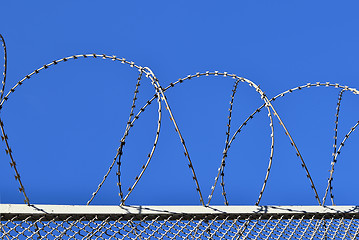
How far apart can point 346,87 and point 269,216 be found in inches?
90.2

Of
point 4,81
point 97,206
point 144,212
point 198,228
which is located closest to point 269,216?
point 198,228

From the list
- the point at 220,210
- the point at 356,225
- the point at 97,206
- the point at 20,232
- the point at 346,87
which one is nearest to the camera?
the point at 20,232

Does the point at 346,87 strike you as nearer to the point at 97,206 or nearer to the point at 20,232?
the point at 97,206

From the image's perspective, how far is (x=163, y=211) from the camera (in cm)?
590

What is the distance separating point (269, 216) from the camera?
633 centimetres

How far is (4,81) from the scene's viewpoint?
20.2ft

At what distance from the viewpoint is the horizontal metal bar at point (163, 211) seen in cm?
542

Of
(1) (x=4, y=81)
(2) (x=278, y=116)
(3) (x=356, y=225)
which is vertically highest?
(1) (x=4, y=81)

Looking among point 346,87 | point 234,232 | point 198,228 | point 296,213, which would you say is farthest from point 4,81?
point 346,87

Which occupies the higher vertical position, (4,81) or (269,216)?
(4,81)

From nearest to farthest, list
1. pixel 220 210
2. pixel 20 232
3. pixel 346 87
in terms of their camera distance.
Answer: pixel 20 232, pixel 220 210, pixel 346 87

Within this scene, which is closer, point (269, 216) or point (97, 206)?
point (97, 206)

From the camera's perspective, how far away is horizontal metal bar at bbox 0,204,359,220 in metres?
5.42

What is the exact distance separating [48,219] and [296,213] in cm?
307
